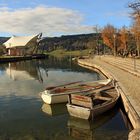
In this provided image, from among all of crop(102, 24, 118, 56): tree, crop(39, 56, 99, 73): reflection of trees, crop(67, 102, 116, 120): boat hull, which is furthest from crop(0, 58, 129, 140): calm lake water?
crop(102, 24, 118, 56): tree

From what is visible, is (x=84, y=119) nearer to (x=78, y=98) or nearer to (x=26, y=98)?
(x=78, y=98)

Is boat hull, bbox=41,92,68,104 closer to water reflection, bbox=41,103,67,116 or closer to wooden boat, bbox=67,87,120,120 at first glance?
water reflection, bbox=41,103,67,116

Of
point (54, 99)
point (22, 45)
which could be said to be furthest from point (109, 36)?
point (54, 99)

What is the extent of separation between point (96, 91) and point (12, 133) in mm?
9106

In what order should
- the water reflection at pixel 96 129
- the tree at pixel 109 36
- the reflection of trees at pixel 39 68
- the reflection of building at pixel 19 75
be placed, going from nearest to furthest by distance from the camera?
1. the water reflection at pixel 96 129
2. the reflection of building at pixel 19 75
3. the reflection of trees at pixel 39 68
4. the tree at pixel 109 36

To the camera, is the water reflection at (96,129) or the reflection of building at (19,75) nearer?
the water reflection at (96,129)

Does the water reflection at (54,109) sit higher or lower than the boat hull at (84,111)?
lower

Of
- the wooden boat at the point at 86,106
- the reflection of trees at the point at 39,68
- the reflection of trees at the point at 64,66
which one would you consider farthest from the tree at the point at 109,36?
the wooden boat at the point at 86,106

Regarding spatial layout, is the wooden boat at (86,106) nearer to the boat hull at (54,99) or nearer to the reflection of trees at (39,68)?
→ the boat hull at (54,99)

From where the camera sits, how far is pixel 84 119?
20.5 meters

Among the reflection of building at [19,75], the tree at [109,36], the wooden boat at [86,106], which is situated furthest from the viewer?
the tree at [109,36]

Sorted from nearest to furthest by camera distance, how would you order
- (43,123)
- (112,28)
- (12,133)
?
(12,133)
(43,123)
(112,28)

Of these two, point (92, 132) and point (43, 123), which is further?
point (43, 123)

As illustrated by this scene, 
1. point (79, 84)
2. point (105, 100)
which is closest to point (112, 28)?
point (79, 84)
